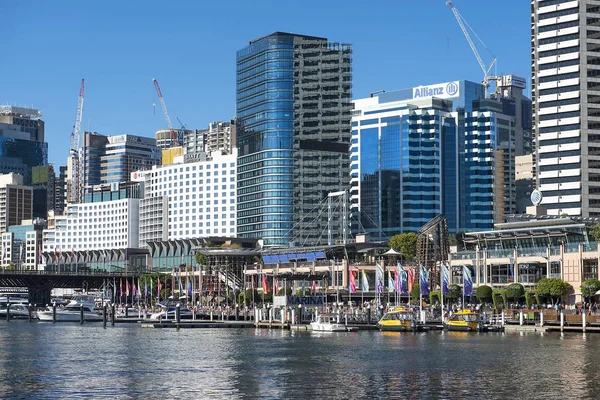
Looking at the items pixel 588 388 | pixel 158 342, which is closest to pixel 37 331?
pixel 158 342

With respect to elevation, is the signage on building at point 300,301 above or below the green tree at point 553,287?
below

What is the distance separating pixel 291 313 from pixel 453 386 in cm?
9537

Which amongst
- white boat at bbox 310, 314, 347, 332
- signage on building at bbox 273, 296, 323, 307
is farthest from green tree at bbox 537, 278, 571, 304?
signage on building at bbox 273, 296, 323, 307

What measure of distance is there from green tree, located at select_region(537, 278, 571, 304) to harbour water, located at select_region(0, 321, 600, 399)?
98.8ft

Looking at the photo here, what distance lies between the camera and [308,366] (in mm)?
119625

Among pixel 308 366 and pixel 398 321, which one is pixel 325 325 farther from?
pixel 308 366

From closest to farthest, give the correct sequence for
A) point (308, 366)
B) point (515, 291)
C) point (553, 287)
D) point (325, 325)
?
point (308, 366)
point (325, 325)
point (553, 287)
point (515, 291)

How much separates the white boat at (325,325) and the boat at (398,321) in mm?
6576

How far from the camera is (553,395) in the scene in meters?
94.6

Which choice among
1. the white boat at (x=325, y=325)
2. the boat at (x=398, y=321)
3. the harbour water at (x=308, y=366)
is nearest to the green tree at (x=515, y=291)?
the boat at (x=398, y=321)

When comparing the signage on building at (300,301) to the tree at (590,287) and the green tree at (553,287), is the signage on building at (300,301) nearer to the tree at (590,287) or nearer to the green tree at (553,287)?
the green tree at (553,287)

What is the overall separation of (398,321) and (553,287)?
3319 centimetres

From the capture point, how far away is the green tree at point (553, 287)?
7653 inches

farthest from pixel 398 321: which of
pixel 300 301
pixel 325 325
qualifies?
pixel 300 301
